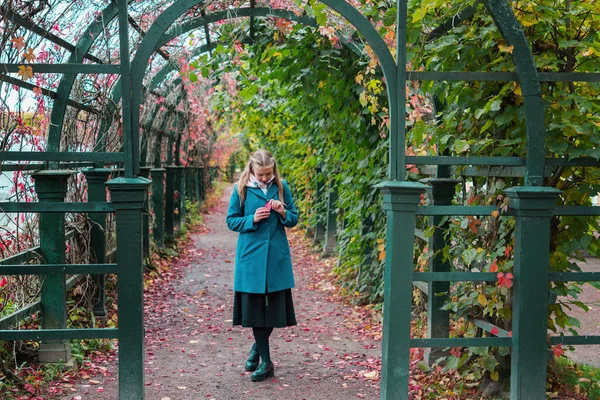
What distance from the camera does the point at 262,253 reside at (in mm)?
5039

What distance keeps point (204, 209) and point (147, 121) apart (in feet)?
45.1

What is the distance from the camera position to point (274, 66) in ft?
27.5

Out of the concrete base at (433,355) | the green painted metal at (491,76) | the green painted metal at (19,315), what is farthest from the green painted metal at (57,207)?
the concrete base at (433,355)

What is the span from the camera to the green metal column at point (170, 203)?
13.2 meters

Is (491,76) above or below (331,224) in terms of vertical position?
above

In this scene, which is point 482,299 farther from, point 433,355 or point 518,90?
point 518,90

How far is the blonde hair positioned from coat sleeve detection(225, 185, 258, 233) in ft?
0.19

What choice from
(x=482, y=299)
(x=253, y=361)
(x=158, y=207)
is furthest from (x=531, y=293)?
(x=158, y=207)

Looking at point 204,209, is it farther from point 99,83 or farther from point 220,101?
point 99,83

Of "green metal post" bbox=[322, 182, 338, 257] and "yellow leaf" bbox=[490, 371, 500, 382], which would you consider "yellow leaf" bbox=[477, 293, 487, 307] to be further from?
"green metal post" bbox=[322, 182, 338, 257]

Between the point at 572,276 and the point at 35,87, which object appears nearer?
the point at 572,276

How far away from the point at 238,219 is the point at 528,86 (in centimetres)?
250

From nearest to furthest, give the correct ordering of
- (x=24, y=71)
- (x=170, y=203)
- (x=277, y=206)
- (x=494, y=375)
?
(x=24, y=71)
(x=494, y=375)
(x=277, y=206)
(x=170, y=203)

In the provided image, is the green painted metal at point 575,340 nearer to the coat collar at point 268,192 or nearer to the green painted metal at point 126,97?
the coat collar at point 268,192
